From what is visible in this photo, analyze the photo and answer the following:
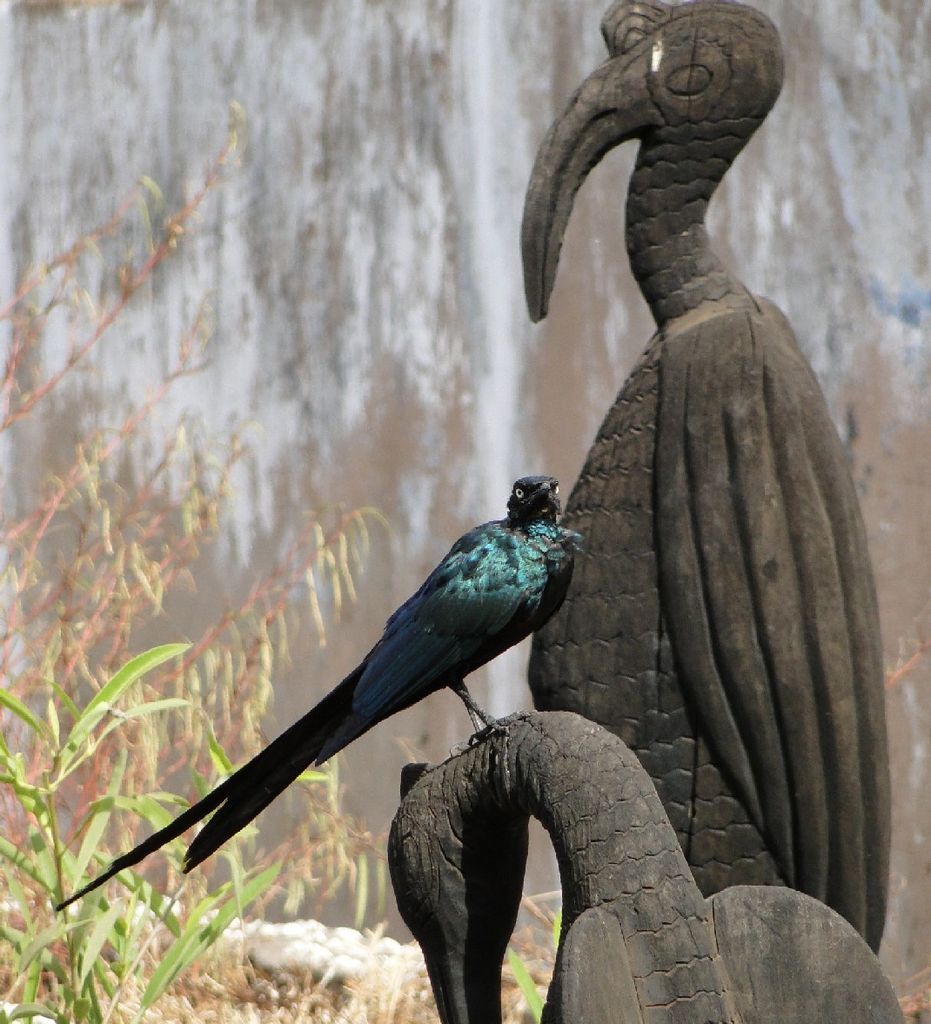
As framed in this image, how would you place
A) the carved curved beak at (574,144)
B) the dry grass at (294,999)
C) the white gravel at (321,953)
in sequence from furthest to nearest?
the white gravel at (321,953) → the dry grass at (294,999) → the carved curved beak at (574,144)

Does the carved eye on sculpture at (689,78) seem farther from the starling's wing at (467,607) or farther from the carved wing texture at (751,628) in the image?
the starling's wing at (467,607)

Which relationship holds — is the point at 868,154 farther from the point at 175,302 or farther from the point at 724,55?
the point at 724,55

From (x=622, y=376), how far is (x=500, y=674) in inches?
35.6

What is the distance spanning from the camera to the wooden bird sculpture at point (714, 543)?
1.85 meters

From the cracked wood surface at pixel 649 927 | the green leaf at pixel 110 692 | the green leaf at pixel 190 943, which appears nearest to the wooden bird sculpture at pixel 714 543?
the green leaf at pixel 110 692

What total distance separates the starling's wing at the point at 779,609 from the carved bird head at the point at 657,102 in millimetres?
248

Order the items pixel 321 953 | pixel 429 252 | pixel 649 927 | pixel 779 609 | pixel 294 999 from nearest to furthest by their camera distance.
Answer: pixel 649 927, pixel 779 609, pixel 294 999, pixel 321 953, pixel 429 252

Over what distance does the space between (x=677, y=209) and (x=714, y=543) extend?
1.50 feet

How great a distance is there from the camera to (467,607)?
145 cm

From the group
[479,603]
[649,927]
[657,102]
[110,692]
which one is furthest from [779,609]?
[649,927]

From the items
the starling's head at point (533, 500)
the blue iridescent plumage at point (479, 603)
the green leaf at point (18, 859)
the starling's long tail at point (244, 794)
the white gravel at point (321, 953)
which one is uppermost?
the starling's head at point (533, 500)

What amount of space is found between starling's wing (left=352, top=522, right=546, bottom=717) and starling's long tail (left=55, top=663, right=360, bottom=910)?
0.15m

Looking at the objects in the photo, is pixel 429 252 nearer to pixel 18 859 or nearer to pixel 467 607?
pixel 18 859

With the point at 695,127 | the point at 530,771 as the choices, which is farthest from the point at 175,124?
the point at 530,771
